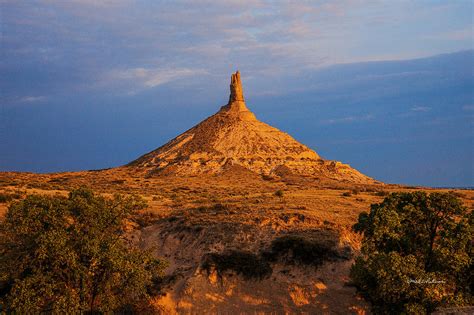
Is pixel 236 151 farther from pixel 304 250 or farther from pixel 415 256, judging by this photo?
pixel 415 256

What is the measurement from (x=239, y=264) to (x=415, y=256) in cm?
1107

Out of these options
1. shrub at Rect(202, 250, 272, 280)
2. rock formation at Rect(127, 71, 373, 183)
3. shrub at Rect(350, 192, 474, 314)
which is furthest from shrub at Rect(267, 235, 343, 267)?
rock formation at Rect(127, 71, 373, 183)

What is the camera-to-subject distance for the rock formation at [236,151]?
12081cm

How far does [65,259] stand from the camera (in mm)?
22016

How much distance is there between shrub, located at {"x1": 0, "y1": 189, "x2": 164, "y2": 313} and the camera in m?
21.6

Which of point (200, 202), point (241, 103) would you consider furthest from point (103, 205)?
point (241, 103)

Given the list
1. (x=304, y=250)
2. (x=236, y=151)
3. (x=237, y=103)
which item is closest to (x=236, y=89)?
(x=237, y=103)

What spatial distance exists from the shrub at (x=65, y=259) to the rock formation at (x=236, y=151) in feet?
296

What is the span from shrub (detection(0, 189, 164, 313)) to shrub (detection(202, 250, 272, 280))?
6299 mm

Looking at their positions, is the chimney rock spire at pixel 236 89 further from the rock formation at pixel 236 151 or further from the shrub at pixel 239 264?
the shrub at pixel 239 264

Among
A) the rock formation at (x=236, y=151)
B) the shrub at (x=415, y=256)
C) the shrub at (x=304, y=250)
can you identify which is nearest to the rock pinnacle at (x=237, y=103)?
the rock formation at (x=236, y=151)

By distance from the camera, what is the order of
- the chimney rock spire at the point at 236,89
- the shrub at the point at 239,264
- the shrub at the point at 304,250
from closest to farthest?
the shrub at the point at 239,264, the shrub at the point at 304,250, the chimney rock spire at the point at 236,89

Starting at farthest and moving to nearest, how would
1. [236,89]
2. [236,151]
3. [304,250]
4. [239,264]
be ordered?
1. [236,89]
2. [236,151]
3. [304,250]
4. [239,264]

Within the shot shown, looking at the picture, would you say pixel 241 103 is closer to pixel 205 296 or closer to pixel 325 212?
pixel 325 212
